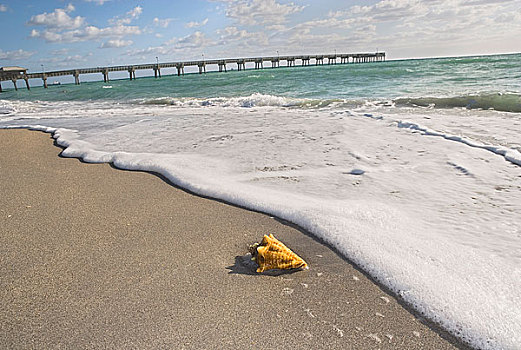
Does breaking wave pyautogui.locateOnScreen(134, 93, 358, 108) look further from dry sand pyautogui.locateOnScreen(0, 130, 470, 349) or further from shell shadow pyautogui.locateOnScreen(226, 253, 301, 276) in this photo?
shell shadow pyautogui.locateOnScreen(226, 253, 301, 276)

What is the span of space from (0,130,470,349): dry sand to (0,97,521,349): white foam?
203mm

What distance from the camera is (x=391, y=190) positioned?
3.39m

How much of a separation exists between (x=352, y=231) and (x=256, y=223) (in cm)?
75

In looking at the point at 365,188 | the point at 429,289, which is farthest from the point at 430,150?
the point at 429,289

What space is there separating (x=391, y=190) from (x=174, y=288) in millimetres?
2261

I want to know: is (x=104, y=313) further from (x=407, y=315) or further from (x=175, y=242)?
(x=407, y=315)

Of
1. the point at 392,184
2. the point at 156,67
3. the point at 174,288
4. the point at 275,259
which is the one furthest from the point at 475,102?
the point at 156,67

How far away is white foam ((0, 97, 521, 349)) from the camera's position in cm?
194

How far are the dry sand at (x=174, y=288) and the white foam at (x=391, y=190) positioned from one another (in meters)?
0.20

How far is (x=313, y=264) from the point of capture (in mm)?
2260

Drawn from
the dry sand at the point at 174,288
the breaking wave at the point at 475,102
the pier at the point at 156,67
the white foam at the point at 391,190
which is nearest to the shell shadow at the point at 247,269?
the dry sand at the point at 174,288

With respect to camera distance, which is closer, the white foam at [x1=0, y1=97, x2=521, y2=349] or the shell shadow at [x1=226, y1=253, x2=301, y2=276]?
the white foam at [x1=0, y1=97, x2=521, y2=349]

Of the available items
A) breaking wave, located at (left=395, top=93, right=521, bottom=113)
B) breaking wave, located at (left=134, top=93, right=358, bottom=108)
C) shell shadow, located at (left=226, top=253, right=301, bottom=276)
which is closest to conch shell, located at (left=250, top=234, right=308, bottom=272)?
shell shadow, located at (left=226, top=253, right=301, bottom=276)

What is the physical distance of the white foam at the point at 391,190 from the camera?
6.35ft
